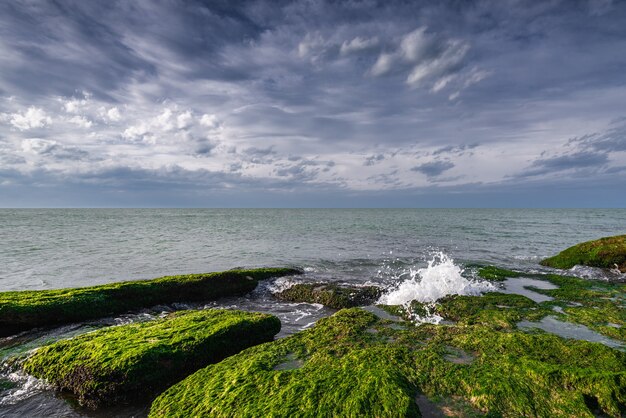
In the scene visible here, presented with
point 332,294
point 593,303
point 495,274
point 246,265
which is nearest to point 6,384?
point 332,294

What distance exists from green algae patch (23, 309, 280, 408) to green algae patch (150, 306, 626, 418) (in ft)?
2.65

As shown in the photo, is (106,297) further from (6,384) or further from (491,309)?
(491,309)

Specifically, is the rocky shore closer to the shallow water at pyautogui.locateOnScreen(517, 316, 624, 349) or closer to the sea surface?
the shallow water at pyautogui.locateOnScreen(517, 316, 624, 349)

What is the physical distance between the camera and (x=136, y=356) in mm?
6672

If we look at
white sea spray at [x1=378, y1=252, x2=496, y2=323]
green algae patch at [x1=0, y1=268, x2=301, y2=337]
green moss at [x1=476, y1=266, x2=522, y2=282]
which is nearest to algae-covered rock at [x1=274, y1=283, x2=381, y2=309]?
white sea spray at [x1=378, y1=252, x2=496, y2=323]

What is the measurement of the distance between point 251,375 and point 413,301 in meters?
7.27

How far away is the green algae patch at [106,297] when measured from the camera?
10.3 m

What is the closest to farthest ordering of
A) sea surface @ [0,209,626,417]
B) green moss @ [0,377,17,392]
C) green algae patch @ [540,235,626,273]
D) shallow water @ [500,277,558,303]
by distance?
green moss @ [0,377,17,392] → sea surface @ [0,209,626,417] → shallow water @ [500,277,558,303] → green algae patch @ [540,235,626,273]

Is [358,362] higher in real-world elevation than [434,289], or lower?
higher

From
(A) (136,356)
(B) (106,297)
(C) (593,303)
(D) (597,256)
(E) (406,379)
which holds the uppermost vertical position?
(A) (136,356)

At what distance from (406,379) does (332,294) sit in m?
7.44

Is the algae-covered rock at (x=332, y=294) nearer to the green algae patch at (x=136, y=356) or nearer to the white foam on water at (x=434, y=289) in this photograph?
the white foam on water at (x=434, y=289)

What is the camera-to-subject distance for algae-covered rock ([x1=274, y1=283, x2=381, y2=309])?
1288 centimetres

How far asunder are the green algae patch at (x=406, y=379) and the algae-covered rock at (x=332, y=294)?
16.0 feet
